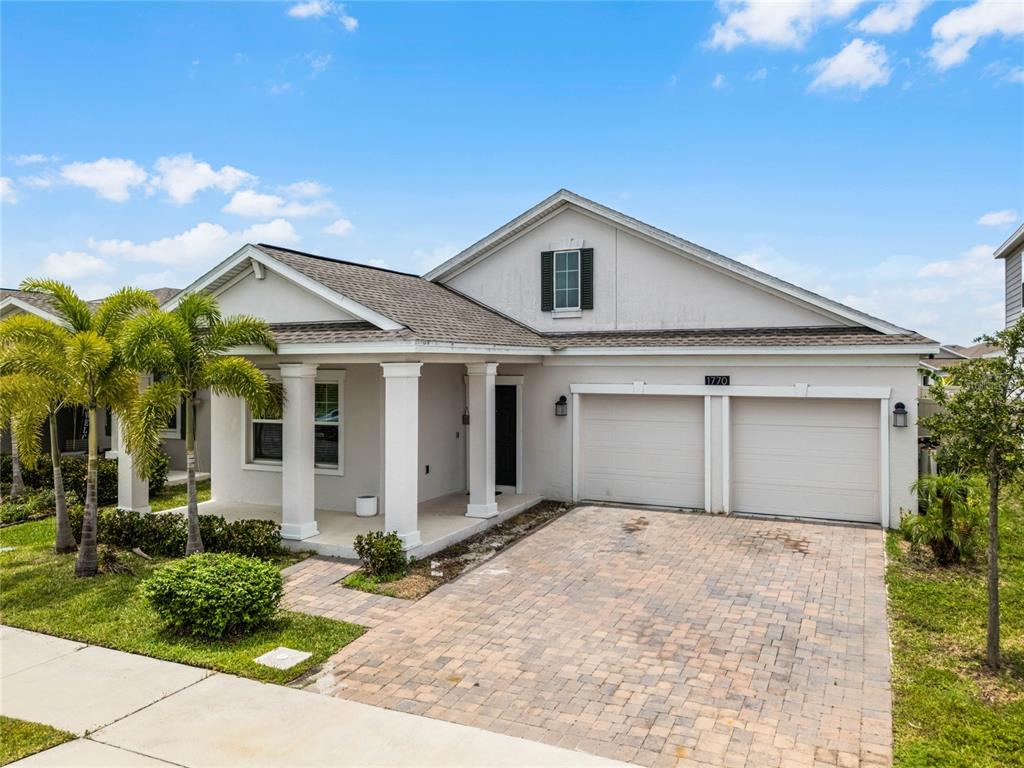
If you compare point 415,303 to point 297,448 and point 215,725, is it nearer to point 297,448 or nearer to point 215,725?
point 297,448

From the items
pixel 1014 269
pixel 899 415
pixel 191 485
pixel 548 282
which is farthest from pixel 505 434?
pixel 1014 269

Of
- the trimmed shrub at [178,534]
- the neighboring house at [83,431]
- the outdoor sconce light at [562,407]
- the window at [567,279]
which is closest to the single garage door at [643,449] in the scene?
the outdoor sconce light at [562,407]

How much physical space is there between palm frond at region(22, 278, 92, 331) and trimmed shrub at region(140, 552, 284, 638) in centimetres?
443

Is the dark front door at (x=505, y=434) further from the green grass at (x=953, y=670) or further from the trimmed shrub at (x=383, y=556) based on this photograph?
the green grass at (x=953, y=670)

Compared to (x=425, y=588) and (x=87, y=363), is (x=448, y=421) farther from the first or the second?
(x=87, y=363)

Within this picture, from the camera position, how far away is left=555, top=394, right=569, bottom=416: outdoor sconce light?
561 inches

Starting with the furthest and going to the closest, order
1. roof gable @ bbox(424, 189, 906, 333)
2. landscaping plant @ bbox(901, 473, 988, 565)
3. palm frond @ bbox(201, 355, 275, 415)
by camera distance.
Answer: roof gable @ bbox(424, 189, 906, 333) < landscaping plant @ bbox(901, 473, 988, 565) < palm frond @ bbox(201, 355, 275, 415)

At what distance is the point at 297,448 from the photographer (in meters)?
10.9

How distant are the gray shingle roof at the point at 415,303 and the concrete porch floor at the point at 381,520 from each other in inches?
125

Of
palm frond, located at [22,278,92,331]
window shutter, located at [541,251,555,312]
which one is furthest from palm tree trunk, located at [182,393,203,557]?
window shutter, located at [541,251,555,312]

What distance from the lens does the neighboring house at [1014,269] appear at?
20.8 meters

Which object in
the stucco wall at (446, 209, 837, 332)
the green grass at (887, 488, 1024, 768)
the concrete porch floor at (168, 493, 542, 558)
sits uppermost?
the stucco wall at (446, 209, 837, 332)

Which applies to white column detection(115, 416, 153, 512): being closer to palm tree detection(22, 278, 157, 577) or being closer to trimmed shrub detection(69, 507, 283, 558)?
trimmed shrub detection(69, 507, 283, 558)

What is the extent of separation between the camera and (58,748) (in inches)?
203
